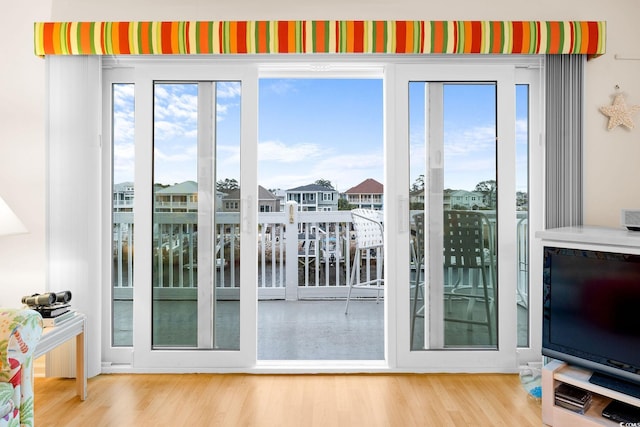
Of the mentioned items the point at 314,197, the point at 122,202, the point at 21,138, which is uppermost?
the point at 21,138

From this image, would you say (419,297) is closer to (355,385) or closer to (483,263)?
(483,263)

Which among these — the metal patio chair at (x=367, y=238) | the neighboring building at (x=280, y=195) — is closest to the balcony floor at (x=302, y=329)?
the metal patio chair at (x=367, y=238)

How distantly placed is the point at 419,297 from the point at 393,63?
1.63 meters

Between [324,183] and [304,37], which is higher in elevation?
Result: [304,37]

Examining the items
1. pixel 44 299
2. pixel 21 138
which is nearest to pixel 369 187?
pixel 21 138

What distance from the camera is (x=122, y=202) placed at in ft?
9.27

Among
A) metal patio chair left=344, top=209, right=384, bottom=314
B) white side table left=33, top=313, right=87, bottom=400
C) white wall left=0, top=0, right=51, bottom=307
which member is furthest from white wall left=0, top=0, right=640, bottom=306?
metal patio chair left=344, top=209, right=384, bottom=314

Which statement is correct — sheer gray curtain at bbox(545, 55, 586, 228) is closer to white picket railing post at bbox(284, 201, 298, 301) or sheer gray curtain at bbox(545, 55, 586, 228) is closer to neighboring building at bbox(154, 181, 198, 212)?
neighboring building at bbox(154, 181, 198, 212)

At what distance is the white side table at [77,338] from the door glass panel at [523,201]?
2.87 m

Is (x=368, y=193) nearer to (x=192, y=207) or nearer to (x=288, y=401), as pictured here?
(x=192, y=207)

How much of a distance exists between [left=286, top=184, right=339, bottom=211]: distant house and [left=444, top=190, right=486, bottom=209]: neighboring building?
131 inches

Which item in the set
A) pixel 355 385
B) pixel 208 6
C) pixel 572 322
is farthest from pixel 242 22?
pixel 572 322

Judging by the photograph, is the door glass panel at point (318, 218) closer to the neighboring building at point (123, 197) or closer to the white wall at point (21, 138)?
the neighboring building at point (123, 197)

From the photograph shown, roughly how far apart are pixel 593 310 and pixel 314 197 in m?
4.31
